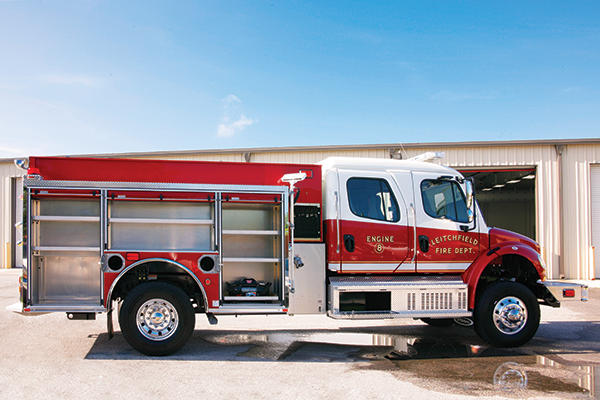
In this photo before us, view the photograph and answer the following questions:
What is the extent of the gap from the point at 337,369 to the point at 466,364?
67.6 inches

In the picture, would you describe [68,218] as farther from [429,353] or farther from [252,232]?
[429,353]

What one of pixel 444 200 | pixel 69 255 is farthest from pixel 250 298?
pixel 444 200

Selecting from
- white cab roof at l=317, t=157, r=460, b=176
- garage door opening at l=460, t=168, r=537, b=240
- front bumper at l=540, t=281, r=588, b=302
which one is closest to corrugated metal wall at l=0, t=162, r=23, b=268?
→ white cab roof at l=317, t=157, r=460, b=176

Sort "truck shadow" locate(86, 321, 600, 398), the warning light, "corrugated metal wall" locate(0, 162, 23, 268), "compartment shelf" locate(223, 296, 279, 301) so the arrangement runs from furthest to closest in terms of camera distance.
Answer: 1. "corrugated metal wall" locate(0, 162, 23, 268)
2. "compartment shelf" locate(223, 296, 279, 301)
3. the warning light
4. "truck shadow" locate(86, 321, 600, 398)

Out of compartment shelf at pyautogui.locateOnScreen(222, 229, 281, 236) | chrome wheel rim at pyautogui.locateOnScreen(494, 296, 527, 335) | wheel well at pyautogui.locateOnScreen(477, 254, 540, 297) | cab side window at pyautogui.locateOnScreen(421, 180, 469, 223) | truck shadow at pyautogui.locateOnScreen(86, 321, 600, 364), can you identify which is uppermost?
cab side window at pyautogui.locateOnScreen(421, 180, 469, 223)

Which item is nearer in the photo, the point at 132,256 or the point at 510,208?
the point at 132,256

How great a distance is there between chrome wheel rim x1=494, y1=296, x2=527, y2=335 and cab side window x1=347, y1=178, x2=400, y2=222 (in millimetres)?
1979

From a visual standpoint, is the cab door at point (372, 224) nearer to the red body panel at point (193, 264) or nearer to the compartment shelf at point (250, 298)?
the compartment shelf at point (250, 298)

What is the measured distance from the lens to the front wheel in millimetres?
6375

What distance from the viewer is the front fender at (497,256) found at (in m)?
6.48

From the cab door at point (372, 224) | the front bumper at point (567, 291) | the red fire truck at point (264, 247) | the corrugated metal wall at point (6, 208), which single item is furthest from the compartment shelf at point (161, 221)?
the corrugated metal wall at point (6, 208)

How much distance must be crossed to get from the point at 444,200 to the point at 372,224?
4.02 ft

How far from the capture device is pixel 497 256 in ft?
21.6

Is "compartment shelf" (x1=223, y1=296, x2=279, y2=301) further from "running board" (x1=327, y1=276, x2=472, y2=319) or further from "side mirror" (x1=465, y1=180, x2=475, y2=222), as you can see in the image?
"side mirror" (x1=465, y1=180, x2=475, y2=222)
